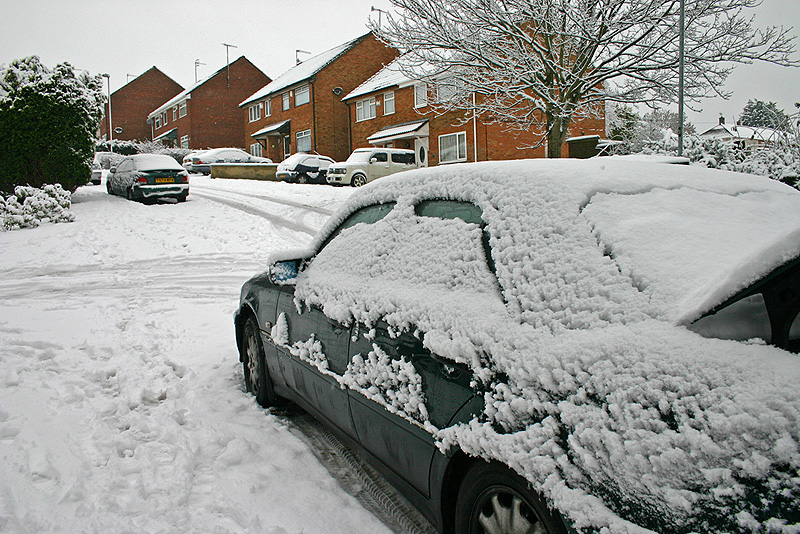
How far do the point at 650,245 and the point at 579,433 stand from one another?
69 centimetres

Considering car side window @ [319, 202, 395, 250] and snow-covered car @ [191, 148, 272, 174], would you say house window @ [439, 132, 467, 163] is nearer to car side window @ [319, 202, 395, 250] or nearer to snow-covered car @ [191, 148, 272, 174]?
snow-covered car @ [191, 148, 272, 174]

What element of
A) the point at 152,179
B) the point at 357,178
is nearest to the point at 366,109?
the point at 357,178

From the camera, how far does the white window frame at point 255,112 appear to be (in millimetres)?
43844

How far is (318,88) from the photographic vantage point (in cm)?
3584

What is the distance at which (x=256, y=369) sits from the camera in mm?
4016

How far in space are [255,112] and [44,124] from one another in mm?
31839

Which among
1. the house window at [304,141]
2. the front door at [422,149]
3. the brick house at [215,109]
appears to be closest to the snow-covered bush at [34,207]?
the front door at [422,149]

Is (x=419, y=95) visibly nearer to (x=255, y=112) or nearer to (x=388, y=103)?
(x=388, y=103)

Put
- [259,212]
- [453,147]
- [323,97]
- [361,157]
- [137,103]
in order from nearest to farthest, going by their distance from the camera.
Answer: [259,212] < [361,157] < [453,147] < [323,97] < [137,103]

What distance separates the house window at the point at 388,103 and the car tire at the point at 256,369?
28404 mm

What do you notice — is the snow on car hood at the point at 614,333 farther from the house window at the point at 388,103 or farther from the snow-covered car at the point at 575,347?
the house window at the point at 388,103

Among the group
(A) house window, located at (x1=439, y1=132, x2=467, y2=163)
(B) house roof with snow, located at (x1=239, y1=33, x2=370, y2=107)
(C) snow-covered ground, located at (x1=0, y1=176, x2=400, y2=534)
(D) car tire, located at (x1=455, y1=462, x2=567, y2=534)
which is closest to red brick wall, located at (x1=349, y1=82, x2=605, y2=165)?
(A) house window, located at (x1=439, y1=132, x2=467, y2=163)

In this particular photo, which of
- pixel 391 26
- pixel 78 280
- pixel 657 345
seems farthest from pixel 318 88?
pixel 657 345

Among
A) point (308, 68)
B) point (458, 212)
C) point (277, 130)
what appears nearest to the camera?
point (458, 212)
